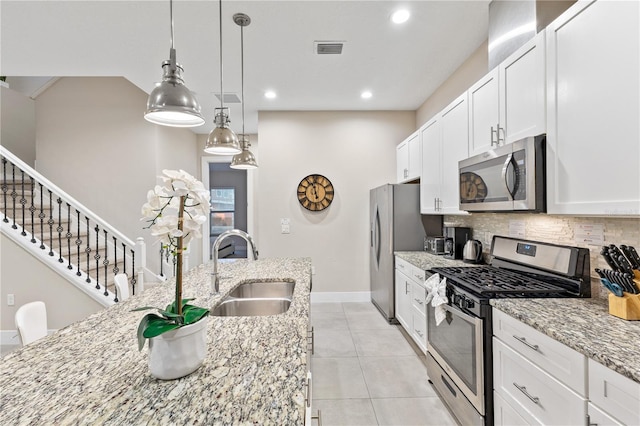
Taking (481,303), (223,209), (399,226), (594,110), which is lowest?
(481,303)

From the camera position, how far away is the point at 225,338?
1145 millimetres

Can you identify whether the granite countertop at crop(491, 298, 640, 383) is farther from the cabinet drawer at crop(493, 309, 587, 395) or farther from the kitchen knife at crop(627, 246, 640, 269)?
the kitchen knife at crop(627, 246, 640, 269)

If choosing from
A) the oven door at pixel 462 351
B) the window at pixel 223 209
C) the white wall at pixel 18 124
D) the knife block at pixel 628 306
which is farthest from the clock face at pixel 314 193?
the window at pixel 223 209

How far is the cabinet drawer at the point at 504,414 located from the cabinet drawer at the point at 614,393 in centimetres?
48

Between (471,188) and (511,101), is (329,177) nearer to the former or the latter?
(471,188)

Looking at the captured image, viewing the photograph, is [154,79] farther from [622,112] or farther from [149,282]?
[622,112]

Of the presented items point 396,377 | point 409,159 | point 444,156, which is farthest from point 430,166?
point 396,377

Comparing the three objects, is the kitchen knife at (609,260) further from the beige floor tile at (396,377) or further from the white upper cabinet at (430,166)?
the white upper cabinet at (430,166)

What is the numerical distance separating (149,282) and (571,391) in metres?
4.94

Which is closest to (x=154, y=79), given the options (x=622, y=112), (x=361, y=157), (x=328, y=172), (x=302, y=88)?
(x=302, y=88)

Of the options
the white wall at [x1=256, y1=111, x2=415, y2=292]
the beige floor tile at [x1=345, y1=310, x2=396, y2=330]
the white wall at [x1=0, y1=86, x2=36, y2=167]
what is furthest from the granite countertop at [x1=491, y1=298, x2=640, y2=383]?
the white wall at [x1=0, y1=86, x2=36, y2=167]

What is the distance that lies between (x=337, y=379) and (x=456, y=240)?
1.72 metres

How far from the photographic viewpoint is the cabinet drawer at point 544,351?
1.15 metres

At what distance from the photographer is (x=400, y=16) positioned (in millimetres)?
2375
